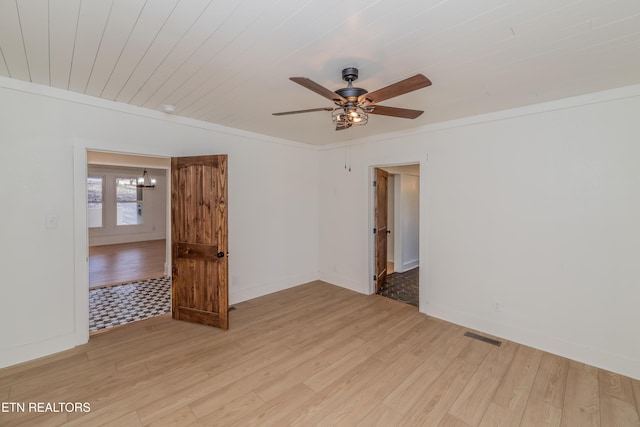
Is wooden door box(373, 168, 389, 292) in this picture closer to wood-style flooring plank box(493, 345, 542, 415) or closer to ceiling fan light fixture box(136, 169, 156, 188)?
wood-style flooring plank box(493, 345, 542, 415)

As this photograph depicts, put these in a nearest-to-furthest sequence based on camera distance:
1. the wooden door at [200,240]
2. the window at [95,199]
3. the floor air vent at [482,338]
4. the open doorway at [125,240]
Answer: the floor air vent at [482,338] → the wooden door at [200,240] → the open doorway at [125,240] → the window at [95,199]

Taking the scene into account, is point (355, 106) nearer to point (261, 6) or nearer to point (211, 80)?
point (261, 6)

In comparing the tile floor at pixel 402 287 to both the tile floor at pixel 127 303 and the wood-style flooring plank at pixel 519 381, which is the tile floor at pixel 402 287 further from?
the tile floor at pixel 127 303

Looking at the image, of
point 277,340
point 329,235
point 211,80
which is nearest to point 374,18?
point 211,80

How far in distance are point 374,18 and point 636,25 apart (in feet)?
5.16

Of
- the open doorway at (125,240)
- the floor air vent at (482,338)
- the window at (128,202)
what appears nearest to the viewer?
the floor air vent at (482,338)

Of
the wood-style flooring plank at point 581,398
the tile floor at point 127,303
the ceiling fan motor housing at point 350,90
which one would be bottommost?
the wood-style flooring plank at point 581,398

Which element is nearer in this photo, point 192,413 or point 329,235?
point 192,413

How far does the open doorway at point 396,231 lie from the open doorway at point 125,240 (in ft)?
11.7

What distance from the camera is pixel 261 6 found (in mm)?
1479

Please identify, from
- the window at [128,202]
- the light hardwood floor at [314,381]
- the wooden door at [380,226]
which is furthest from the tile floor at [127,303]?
the window at [128,202]

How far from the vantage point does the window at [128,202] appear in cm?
930

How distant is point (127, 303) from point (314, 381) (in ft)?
11.1

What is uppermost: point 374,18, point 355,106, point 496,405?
point 374,18
